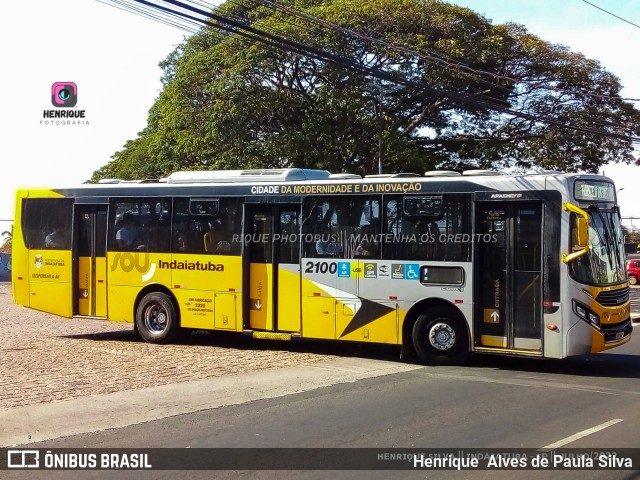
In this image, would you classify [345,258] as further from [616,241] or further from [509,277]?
[616,241]

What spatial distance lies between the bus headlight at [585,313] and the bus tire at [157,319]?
307 inches

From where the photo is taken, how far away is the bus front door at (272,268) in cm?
1436

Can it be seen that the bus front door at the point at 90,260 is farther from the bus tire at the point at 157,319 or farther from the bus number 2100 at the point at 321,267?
the bus number 2100 at the point at 321,267

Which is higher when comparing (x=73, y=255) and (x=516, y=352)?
(x=73, y=255)

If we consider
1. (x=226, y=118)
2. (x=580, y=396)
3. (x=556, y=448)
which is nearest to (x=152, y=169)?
(x=226, y=118)

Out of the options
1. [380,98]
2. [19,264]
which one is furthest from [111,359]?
[380,98]

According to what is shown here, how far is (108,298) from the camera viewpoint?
53.3ft

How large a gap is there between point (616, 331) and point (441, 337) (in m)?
2.76

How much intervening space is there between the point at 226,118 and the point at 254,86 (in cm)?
149

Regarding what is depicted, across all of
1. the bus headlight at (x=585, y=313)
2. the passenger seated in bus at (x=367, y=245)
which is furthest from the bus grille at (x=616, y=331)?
the passenger seated in bus at (x=367, y=245)

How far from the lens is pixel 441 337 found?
13.0 meters

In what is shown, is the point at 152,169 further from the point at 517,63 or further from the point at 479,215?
the point at 479,215

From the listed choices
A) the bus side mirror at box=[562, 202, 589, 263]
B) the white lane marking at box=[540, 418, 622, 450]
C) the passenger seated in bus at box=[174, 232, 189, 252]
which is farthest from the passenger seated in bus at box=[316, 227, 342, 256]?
the white lane marking at box=[540, 418, 622, 450]

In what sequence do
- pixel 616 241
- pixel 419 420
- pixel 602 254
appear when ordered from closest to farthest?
pixel 419 420 → pixel 602 254 → pixel 616 241
